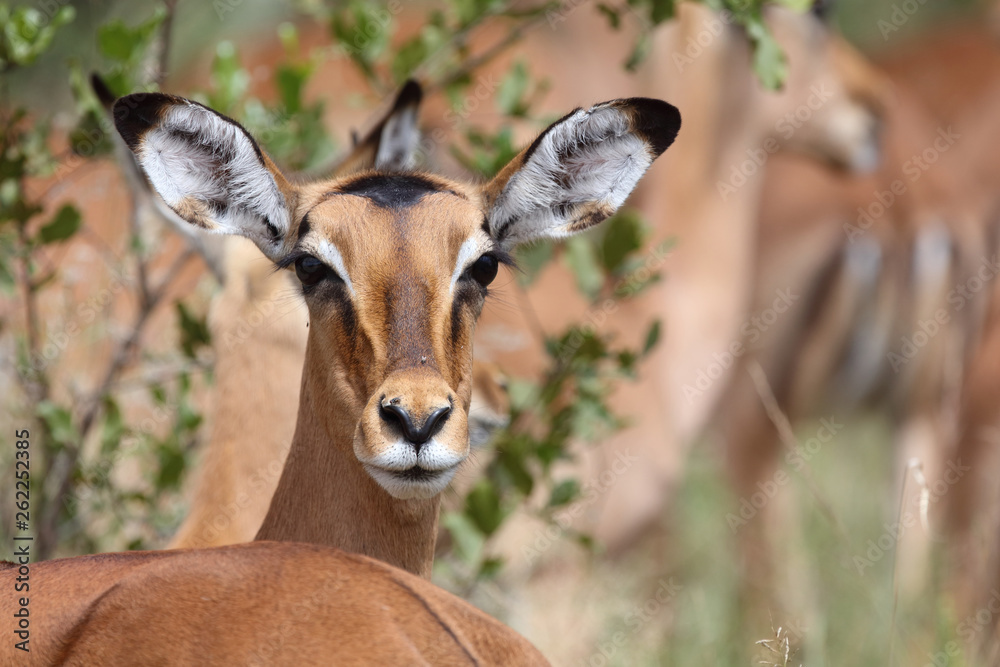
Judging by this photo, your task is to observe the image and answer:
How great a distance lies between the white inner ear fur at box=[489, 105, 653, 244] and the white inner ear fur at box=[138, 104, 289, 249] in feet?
2.05

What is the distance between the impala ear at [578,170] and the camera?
3.07 meters

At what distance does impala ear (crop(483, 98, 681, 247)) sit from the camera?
3074 mm

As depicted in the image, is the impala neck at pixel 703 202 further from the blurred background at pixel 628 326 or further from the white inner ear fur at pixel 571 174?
the white inner ear fur at pixel 571 174

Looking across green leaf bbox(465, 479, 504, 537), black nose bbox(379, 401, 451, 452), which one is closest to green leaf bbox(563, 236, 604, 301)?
green leaf bbox(465, 479, 504, 537)

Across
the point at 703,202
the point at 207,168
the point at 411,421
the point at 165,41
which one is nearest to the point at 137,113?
the point at 207,168

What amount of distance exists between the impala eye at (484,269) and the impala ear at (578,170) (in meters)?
0.18

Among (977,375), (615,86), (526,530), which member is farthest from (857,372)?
(526,530)

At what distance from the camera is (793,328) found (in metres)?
9.40

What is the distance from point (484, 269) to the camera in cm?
309

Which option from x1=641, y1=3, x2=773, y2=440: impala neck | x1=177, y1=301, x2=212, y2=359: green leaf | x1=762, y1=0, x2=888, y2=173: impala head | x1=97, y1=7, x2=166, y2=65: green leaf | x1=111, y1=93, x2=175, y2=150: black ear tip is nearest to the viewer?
x1=111, y1=93, x2=175, y2=150: black ear tip

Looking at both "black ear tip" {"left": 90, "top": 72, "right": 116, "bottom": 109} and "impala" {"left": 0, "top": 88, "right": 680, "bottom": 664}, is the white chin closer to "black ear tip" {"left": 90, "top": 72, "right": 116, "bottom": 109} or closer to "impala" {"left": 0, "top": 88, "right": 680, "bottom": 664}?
"impala" {"left": 0, "top": 88, "right": 680, "bottom": 664}

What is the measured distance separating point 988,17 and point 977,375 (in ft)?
15.5

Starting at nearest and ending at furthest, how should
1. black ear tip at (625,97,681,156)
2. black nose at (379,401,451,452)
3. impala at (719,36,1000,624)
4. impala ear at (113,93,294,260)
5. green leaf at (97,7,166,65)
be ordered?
black nose at (379,401,451,452) → impala ear at (113,93,294,260) → black ear tip at (625,97,681,156) → green leaf at (97,7,166,65) → impala at (719,36,1000,624)

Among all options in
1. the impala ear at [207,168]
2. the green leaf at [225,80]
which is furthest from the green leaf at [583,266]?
the impala ear at [207,168]
